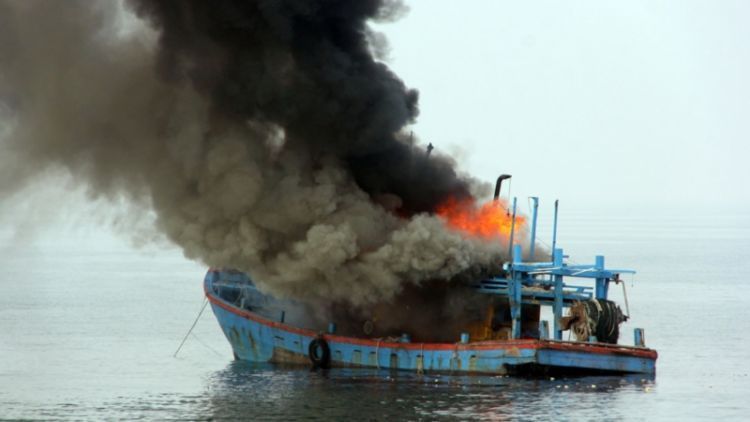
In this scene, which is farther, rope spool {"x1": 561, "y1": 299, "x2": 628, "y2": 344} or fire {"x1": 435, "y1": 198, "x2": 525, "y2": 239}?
fire {"x1": 435, "y1": 198, "x2": 525, "y2": 239}

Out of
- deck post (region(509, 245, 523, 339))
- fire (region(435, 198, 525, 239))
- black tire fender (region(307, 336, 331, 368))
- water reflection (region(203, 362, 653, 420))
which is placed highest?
fire (region(435, 198, 525, 239))

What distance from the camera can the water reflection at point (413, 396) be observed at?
55438 mm

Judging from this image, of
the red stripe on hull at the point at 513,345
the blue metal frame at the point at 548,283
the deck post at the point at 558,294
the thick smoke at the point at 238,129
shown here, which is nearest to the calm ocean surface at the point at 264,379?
the red stripe on hull at the point at 513,345

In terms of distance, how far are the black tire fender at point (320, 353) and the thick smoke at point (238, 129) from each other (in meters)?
1.99

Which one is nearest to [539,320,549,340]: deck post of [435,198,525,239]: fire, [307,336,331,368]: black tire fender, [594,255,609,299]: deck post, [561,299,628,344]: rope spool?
[561,299,628,344]: rope spool

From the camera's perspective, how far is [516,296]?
204 ft

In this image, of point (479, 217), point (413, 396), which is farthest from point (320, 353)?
point (479, 217)

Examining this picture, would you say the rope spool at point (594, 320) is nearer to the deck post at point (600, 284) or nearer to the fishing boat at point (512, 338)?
the fishing boat at point (512, 338)

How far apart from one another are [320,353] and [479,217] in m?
9.47

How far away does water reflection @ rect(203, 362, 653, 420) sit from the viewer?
55.4m

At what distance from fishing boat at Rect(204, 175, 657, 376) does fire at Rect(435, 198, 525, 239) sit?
45.5 inches

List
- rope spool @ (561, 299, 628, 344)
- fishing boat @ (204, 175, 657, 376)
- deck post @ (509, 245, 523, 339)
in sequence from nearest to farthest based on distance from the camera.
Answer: fishing boat @ (204, 175, 657, 376) → rope spool @ (561, 299, 628, 344) → deck post @ (509, 245, 523, 339)

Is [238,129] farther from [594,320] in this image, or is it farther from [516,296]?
[594,320]

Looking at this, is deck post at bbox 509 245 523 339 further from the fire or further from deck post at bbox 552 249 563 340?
the fire
